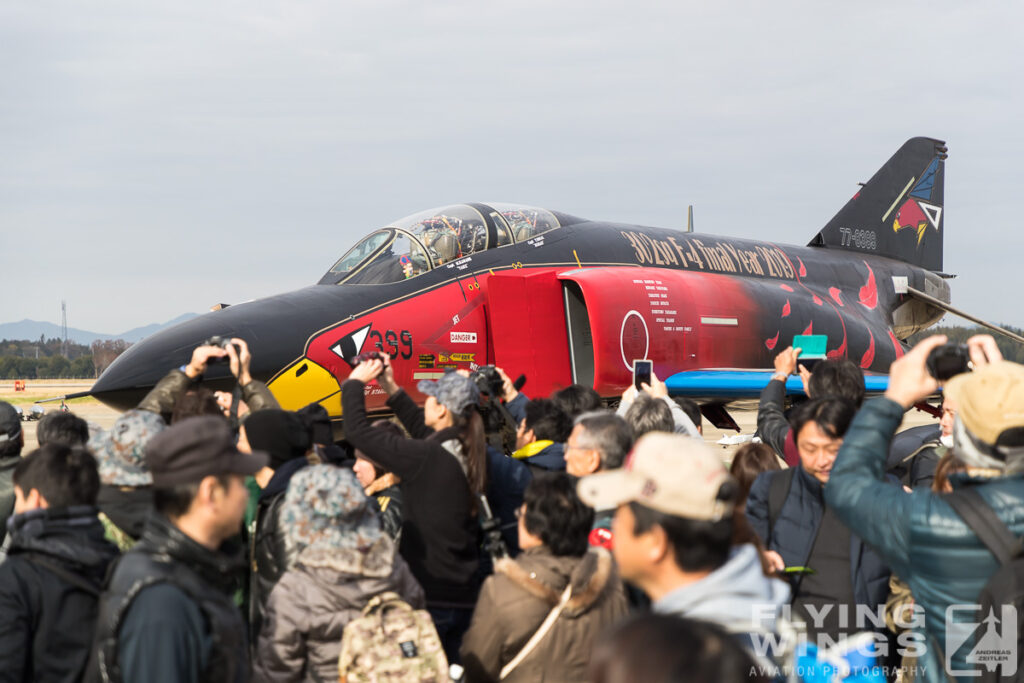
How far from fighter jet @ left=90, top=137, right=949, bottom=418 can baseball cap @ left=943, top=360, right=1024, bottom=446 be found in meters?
6.58

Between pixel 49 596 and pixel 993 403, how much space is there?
2.92 metres

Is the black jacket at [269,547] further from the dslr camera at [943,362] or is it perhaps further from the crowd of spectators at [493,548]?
the dslr camera at [943,362]

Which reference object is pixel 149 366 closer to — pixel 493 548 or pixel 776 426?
pixel 493 548

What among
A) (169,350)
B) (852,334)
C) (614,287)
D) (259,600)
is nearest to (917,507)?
(259,600)

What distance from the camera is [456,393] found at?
176 inches

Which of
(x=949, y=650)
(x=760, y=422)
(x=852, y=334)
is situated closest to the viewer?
(x=949, y=650)

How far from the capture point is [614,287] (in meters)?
10.3

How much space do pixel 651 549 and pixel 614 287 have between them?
836 centimetres

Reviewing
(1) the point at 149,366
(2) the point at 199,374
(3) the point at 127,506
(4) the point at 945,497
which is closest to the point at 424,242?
(1) the point at 149,366

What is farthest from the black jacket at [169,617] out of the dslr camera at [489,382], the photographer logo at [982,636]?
the dslr camera at [489,382]

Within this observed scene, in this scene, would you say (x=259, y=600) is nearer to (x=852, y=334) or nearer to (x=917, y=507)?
(x=917, y=507)

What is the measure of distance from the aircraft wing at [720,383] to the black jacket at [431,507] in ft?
23.6

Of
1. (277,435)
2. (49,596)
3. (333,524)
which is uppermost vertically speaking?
(277,435)

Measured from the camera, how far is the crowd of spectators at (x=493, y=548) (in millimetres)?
2102
